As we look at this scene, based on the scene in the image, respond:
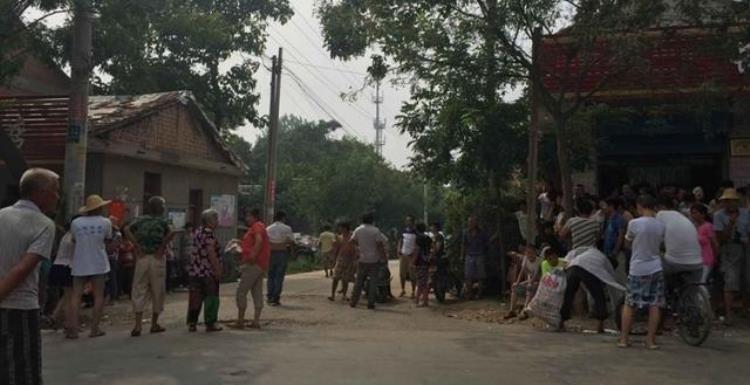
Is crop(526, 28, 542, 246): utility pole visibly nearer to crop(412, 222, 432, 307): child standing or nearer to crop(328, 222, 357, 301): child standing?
crop(412, 222, 432, 307): child standing

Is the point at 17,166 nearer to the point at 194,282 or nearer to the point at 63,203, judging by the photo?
the point at 63,203

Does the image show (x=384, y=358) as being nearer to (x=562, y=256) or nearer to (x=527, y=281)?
(x=527, y=281)

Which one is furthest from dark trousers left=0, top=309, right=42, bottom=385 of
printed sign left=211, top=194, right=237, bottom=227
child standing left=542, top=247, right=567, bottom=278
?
printed sign left=211, top=194, right=237, bottom=227

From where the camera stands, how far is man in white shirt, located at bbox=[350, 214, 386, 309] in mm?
13734

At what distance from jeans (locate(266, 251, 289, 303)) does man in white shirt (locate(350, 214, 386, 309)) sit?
4.60 feet

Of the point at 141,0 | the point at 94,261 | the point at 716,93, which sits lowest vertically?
the point at 94,261

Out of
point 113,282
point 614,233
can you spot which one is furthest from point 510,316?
point 113,282

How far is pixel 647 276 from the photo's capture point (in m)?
8.78

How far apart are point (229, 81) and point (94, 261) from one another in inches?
823

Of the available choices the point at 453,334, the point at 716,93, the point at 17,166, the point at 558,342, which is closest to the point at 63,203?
the point at 17,166

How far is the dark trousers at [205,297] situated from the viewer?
10.1m

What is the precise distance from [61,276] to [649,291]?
7.69 meters

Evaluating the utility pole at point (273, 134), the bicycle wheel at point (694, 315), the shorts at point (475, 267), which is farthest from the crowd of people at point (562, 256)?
the utility pole at point (273, 134)

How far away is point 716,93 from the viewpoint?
38.5 ft
